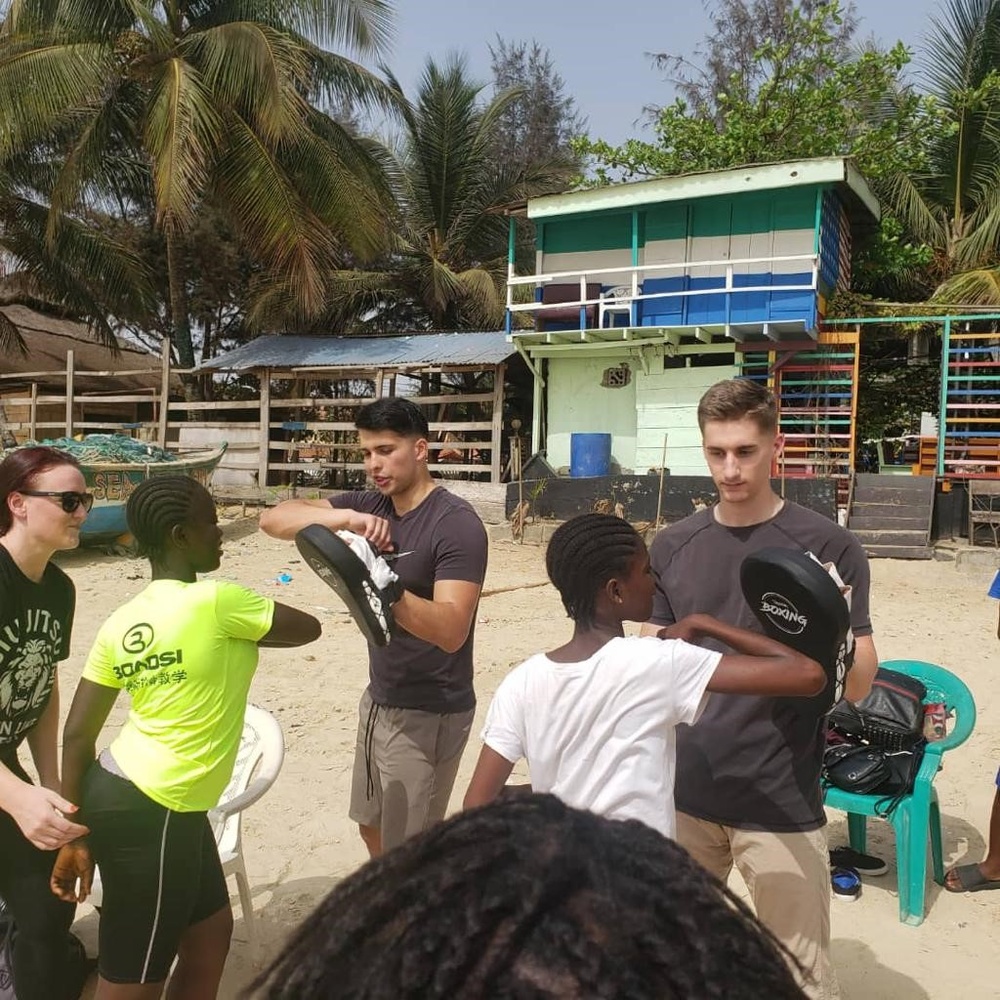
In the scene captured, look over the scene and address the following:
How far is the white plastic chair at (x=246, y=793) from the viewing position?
9.72 feet

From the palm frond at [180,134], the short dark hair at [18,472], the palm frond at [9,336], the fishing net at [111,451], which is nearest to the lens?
the short dark hair at [18,472]

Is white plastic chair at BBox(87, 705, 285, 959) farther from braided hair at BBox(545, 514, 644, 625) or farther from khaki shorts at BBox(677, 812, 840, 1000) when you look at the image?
khaki shorts at BBox(677, 812, 840, 1000)

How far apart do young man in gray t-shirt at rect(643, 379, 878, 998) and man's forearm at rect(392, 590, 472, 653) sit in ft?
1.83

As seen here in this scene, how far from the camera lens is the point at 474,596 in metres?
2.54

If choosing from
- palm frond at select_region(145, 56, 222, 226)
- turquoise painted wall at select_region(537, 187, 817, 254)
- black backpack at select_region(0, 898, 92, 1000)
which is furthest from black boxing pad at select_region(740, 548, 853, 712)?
turquoise painted wall at select_region(537, 187, 817, 254)

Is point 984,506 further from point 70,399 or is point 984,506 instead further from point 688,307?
point 70,399

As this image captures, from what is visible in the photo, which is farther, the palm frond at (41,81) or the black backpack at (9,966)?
the palm frond at (41,81)

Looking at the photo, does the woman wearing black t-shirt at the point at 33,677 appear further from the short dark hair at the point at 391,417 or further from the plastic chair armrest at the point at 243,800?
the short dark hair at the point at 391,417

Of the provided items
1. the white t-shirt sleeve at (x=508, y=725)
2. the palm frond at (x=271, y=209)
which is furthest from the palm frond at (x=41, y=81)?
the white t-shirt sleeve at (x=508, y=725)

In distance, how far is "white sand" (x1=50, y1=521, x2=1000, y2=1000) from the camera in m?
3.15

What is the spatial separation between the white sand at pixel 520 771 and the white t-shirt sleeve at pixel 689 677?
1.78 m

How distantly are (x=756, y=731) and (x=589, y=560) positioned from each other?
2.28 ft

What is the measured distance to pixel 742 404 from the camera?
2365 millimetres

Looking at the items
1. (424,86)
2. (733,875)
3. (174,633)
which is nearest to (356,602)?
(174,633)
